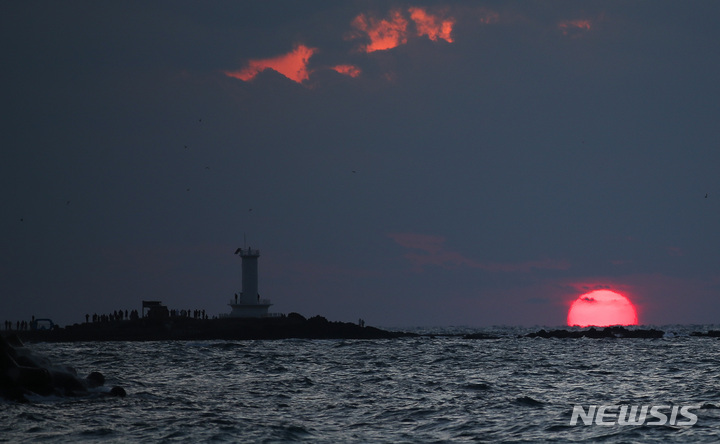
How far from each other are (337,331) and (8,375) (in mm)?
70569

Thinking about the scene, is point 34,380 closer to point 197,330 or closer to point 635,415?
point 635,415

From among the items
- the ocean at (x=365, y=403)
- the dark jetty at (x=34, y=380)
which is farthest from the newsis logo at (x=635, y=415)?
the dark jetty at (x=34, y=380)

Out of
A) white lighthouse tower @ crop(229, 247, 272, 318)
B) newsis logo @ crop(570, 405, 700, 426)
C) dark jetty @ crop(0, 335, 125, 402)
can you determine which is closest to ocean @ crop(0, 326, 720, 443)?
newsis logo @ crop(570, 405, 700, 426)

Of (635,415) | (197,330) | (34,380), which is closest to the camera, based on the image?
(635,415)

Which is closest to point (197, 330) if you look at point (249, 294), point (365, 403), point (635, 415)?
point (249, 294)

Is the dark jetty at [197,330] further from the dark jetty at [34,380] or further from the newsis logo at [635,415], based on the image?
the newsis logo at [635,415]

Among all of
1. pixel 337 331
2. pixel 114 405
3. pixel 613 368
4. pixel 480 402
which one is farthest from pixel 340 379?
pixel 337 331

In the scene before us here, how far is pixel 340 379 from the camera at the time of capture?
4156 centimetres

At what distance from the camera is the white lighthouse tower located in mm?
→ 100562

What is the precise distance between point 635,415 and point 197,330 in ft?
234

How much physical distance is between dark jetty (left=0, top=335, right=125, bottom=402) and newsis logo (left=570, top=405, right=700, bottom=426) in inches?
726

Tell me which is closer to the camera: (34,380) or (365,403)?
(365,403)

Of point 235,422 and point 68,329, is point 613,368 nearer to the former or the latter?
point 235,422

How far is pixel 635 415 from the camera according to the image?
27.4 metres
